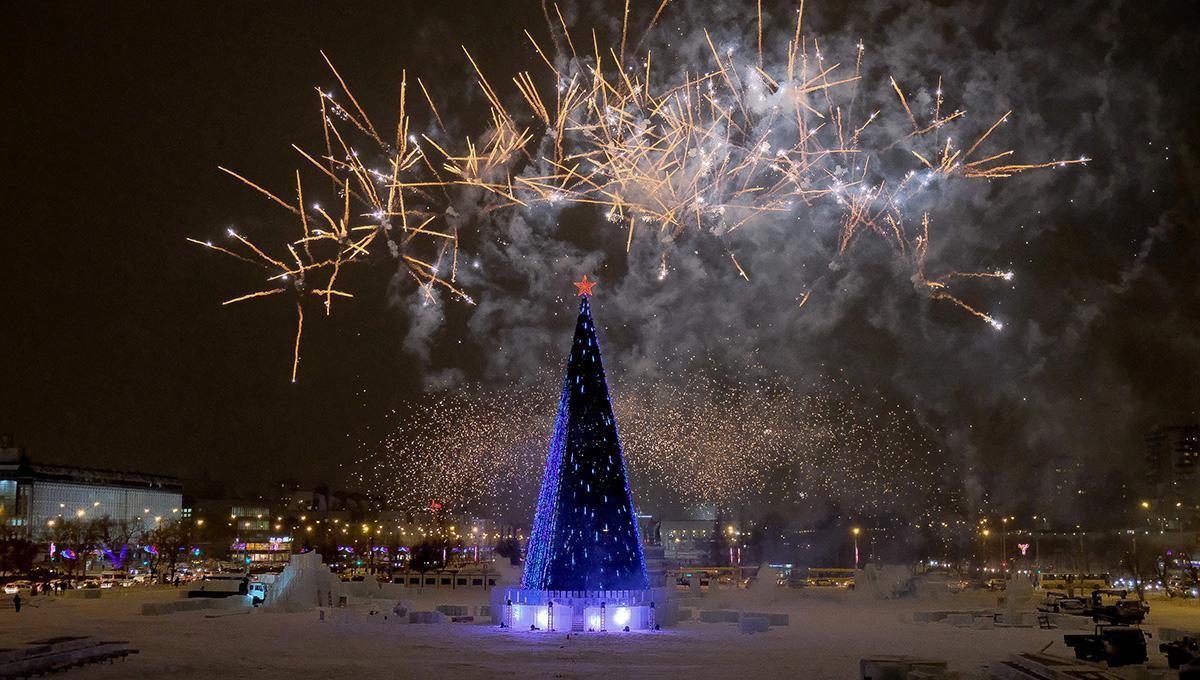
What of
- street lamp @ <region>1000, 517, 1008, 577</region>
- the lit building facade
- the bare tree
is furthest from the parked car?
the lit building facade

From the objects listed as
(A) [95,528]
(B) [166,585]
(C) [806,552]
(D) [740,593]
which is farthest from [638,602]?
Answer: (A) [95,528]

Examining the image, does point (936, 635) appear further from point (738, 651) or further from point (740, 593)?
point (740, 593)

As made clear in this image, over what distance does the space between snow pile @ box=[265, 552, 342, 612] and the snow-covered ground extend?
102cm

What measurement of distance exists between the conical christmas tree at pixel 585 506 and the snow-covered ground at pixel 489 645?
1662mm

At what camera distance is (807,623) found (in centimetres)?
3472

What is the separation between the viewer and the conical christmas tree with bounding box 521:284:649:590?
29781 millimetres

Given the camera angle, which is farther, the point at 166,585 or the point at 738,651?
the point at 166,585

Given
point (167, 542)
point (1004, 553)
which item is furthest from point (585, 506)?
point (167, 542)

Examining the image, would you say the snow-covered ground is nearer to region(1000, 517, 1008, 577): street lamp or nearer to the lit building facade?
region(1000, 517, 1008, 577): street lamp

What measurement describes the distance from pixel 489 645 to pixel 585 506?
509cm

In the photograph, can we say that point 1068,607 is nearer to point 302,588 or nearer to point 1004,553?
point 302,588

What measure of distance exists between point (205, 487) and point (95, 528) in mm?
108106

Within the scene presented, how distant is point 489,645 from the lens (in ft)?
85.7

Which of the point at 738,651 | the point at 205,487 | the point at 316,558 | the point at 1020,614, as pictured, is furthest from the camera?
the point at 205,487
